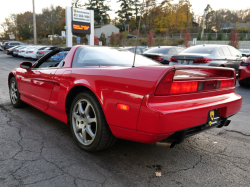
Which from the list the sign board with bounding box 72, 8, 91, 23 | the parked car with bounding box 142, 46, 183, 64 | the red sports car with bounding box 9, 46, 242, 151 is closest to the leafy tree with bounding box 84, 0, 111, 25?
the sign board with bounding box 72, 8, 91, 23

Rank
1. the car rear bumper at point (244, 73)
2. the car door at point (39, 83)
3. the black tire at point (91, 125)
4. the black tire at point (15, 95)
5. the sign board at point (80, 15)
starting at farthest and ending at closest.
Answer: the sign board at point (80, 15)
the car rear bumper at point (244, 73)
the black tire at point (15, 95)
the car door at point (39, 83)
the black tire at point (91, 125)

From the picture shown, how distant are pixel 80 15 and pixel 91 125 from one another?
22381mm

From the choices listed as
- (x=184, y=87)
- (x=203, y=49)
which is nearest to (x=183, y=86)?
(x=184, y=87)

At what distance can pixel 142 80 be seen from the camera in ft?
6.77

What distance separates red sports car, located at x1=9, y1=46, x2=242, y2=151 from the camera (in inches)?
79.9

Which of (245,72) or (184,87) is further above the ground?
(184,87)

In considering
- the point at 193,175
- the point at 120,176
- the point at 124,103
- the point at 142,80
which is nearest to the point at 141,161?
the point at 120,176

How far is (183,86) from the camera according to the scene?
7.22ft

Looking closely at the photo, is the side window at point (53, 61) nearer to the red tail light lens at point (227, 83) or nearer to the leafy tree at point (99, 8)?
the red tail light lens at point (227, 83)

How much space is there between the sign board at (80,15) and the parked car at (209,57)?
1690 cm

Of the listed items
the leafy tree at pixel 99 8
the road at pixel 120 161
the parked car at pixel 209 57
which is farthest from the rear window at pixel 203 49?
the leafy tree at pixel 99 8

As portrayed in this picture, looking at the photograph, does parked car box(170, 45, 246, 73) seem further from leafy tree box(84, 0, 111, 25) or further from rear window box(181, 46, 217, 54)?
leafy tree box(84, 0, 111, 25)

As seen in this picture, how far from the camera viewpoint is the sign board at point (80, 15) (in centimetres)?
2250

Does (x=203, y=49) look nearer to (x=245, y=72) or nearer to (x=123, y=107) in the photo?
(x=245, y=72)
